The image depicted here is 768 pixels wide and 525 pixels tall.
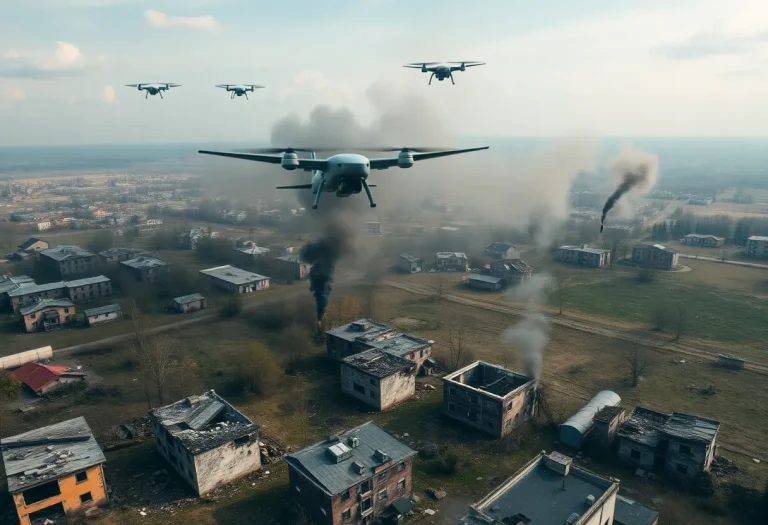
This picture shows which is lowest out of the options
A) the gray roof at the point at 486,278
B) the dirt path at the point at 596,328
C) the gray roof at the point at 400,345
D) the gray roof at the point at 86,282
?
the dirt path at the point at 596,328

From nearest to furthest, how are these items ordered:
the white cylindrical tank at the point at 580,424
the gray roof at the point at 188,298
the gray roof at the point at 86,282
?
the white cylindrical tank at the point at 580,424 → the gray roof at the point at 188,298 → the gray roof at the point at 86,282

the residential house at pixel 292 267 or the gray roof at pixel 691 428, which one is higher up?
the residential house at pixel 292 267

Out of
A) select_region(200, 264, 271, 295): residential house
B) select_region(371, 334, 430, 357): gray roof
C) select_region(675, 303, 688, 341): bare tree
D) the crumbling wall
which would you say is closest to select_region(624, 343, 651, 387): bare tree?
select_region(675, 303, 688, 341): bare tree

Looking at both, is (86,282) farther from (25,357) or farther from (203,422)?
(203,422)

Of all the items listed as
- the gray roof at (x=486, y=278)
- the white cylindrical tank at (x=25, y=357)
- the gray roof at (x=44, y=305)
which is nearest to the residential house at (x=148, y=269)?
the gray roof at (x=44, y=305)

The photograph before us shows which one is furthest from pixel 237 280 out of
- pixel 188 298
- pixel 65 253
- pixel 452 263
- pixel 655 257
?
pixel 655 257

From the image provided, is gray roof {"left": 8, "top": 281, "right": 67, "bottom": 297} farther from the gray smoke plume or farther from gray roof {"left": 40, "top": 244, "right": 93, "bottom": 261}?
the gray smoke plume

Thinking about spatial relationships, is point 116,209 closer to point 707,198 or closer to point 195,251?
point 195,251

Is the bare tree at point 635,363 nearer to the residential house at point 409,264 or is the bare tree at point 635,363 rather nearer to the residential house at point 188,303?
the residential house at point 409,264

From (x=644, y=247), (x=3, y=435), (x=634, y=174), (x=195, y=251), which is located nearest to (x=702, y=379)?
(x=634, y=174)
